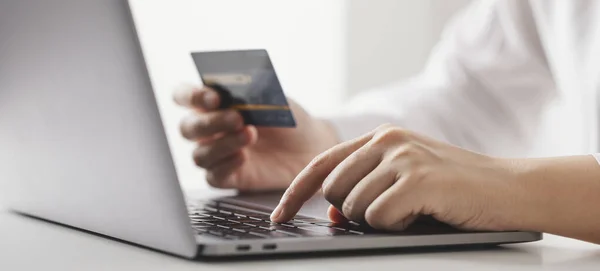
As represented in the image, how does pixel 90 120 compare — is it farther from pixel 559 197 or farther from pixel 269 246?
pixel 559 197

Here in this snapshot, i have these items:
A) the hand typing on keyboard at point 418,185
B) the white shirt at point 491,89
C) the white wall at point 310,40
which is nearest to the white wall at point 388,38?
the white wall at point 310,40

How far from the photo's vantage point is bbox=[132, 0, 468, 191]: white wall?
2.56m

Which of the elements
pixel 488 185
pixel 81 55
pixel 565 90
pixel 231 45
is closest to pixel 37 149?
pixel 81 55

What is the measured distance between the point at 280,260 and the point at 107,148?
15 cm

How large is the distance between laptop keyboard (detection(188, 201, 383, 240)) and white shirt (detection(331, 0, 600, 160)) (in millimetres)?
663

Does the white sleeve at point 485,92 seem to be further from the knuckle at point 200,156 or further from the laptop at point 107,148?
the laptop at point 107,148

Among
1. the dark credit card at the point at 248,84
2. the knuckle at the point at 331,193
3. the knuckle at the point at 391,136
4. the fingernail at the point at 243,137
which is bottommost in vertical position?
the knuckle at the point at 331,193

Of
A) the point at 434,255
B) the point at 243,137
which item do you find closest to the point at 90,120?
the point at 434,255

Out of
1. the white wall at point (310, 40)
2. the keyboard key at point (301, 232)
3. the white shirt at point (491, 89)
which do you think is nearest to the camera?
the keyboard key at point (301, 232)

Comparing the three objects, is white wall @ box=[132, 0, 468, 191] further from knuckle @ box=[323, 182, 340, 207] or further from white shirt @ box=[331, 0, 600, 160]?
knuckle @ box=[323, 182, 340, 207]

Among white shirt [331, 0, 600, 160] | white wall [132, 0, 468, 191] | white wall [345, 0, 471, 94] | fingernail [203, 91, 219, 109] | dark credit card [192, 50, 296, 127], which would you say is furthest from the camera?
white wall [345, 0, 471, 94]

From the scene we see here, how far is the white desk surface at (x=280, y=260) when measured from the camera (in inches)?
24.9

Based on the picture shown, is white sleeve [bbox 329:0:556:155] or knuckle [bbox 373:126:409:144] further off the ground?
white sleeve [bbox 329:0:556:155]

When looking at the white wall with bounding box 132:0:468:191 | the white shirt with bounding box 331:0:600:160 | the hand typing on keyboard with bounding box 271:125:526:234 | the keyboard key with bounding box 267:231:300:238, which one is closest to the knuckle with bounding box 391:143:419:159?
the hand typing on keyboard with bounding box 271:125:526:234
